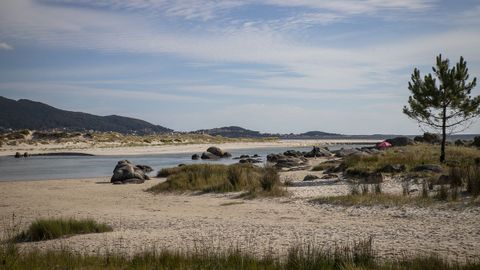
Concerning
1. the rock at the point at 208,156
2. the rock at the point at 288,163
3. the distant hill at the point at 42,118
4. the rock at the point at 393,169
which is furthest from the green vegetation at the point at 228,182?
the distant hill at the point at 42,118

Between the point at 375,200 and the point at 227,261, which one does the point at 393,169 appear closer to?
the point at 375,200

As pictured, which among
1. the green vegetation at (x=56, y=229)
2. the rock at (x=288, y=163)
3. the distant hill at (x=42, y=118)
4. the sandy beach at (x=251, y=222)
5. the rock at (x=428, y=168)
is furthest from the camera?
the distant hill at (x=42, y=118)

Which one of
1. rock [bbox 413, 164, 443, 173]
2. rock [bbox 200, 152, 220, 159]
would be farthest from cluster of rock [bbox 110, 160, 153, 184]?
rock [bbox 200, 152, 220, 159]

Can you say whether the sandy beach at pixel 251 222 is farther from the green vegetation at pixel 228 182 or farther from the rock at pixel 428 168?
the rock at pixel 428 168

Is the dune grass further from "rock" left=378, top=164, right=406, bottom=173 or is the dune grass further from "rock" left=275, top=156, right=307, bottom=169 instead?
"rock" left=275, top=156, right=307, bottom=169

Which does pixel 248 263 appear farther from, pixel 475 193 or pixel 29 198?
pixel 29 198

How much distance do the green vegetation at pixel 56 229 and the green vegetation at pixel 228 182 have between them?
24.3 ft

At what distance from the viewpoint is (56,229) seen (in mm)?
11711

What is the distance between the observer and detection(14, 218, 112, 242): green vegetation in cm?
1157

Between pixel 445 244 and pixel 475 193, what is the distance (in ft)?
19.2

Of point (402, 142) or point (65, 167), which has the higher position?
point (402, 142)

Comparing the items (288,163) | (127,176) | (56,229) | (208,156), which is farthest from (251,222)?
(208,156)

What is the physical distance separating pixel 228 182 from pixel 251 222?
800cm

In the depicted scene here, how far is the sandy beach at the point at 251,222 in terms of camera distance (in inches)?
380
